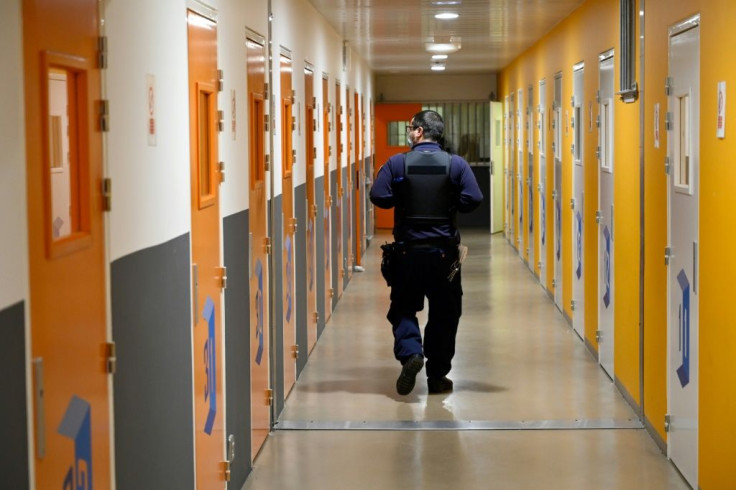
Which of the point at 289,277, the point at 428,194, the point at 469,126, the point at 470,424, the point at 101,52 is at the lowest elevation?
the point at 470,424

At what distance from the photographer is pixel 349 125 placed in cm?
1255

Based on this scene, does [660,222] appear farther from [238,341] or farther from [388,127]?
[388,127]

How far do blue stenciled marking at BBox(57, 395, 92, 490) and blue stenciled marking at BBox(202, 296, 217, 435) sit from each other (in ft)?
4.89

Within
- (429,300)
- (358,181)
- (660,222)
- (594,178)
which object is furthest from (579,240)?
(358,181)

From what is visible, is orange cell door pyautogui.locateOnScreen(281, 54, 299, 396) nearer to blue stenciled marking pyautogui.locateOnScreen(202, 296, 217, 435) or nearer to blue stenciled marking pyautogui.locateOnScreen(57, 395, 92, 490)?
blue stenciled marking pyautogui.locateOnScreen(202, 296, 217, 435)

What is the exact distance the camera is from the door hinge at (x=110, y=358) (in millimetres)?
2880

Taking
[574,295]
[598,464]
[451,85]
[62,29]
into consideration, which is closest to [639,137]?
[598,464]

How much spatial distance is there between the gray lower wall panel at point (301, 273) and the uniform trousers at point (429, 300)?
37.4 inches

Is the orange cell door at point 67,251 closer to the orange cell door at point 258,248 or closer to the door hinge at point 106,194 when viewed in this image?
the door hinge at point 106,194

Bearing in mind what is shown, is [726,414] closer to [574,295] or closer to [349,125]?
[574,295]

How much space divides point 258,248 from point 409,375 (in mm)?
1539

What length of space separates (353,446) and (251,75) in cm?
191

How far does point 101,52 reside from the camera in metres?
2.87

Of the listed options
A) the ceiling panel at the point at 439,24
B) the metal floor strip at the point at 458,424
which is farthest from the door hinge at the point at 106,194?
the ceiling panel at the point at 439,24
